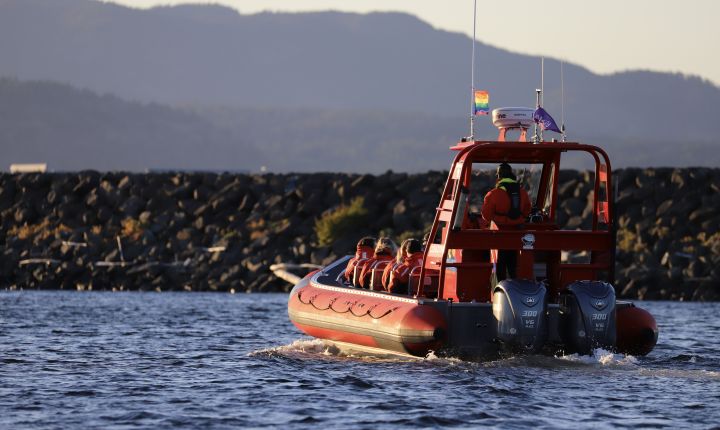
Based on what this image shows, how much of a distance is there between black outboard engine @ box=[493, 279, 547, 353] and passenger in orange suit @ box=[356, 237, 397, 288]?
3.77m

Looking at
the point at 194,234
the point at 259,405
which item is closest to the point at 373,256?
the point at 259,405

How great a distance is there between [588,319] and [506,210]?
1808mm

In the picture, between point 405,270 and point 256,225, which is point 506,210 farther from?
point 256,225

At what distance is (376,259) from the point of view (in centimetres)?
2120

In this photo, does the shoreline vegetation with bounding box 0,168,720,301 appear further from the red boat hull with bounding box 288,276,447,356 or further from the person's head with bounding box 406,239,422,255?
the person's head with bounding box 406,239,422,255

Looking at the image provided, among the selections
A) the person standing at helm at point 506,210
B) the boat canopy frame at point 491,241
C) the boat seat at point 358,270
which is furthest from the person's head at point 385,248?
the person standing at helm at point 506,210

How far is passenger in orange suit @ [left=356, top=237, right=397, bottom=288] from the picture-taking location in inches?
831

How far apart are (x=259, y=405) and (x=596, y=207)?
595cm

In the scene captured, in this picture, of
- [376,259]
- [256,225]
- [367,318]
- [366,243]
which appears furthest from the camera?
[256,225]

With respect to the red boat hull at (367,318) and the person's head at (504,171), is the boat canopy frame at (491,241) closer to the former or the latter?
the person's head at (504,171)

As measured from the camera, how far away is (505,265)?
731 inches

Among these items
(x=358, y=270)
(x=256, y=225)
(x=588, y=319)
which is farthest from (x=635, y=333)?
(x=256, y=225)

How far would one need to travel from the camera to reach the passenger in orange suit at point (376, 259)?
69.3 ft

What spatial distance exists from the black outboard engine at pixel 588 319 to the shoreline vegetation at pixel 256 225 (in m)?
17.6
